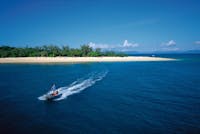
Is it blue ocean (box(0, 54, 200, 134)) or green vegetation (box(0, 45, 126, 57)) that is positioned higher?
green vegetation (box(0, 45, 126, 57))

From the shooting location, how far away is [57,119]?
21.0 meters

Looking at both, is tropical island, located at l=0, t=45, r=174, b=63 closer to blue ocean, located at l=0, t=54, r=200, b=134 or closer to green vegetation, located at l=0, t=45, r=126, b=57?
green vegetation, located at l=0, t=45, r=126, b=57

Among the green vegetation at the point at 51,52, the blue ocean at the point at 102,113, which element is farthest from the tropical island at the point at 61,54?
the blue ocean at the point at 102,113

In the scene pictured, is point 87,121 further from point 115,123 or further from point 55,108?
point 55,108

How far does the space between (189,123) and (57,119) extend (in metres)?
13.4

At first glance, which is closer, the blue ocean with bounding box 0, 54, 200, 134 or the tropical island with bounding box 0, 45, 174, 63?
the blue ocean with bounding box 0, 54, 200, 134

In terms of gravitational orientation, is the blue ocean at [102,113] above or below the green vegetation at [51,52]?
below

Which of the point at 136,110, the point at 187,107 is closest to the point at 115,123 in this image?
the point at 136,110

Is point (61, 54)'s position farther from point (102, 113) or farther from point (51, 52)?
point (102, 113)

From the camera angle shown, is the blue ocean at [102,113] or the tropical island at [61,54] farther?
the tropical island at [61,54]

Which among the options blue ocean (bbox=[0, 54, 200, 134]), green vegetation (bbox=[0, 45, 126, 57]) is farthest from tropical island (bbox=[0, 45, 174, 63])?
blue ocean (bbox=[0, 54, 200, 134])

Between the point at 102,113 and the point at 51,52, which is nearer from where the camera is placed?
the point at 102,113

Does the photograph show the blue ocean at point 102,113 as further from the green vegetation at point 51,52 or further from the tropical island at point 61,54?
the green vegetation at point 51,52

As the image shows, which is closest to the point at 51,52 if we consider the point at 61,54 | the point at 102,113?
the point at 61,54
